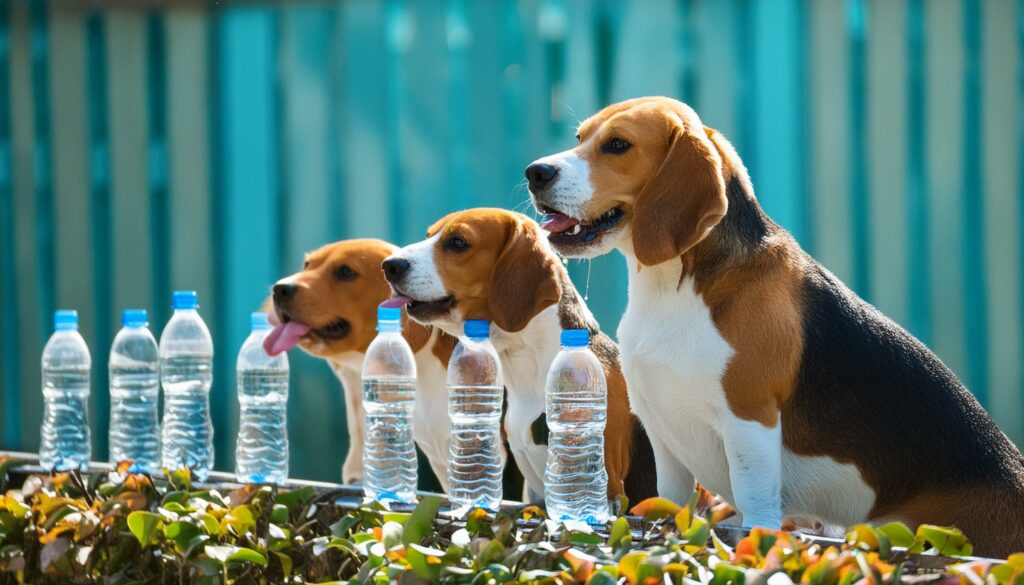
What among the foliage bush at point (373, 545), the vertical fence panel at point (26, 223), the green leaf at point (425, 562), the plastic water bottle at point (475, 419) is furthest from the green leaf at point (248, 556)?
the vertical fence panel at point (26, 223)

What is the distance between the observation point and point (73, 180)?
706 cm

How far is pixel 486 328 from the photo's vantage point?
116 inches

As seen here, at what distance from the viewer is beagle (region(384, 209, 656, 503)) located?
3.36m

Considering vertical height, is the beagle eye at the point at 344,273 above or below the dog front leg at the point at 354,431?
above

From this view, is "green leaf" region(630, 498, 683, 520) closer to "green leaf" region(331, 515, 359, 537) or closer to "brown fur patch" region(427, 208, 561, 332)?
"green leaf" region(331, 515, 359, 537)

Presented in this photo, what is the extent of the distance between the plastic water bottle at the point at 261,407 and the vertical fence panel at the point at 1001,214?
10.7ft

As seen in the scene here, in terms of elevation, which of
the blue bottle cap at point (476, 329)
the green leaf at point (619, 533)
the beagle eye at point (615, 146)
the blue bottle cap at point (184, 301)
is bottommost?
the green leaf at point (619, 533)

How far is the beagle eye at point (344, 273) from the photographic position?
412 cm

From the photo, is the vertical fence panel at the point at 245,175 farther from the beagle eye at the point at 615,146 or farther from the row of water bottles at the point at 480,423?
the beagle eye at the point at 615,146

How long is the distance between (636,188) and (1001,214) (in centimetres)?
355

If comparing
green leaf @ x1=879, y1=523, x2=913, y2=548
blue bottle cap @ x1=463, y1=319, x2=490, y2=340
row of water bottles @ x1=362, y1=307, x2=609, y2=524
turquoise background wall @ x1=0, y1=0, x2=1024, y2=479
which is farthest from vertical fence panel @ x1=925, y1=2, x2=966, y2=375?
green leaf @ x1=879, y1=523, x2=913, y2=548

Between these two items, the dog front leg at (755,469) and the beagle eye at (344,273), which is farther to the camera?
the beagle eye at (344,273)

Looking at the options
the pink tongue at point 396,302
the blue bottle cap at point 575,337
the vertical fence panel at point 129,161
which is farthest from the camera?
the vertical fence panel at point 129,161

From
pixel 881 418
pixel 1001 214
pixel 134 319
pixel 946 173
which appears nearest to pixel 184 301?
pixel 134 319
